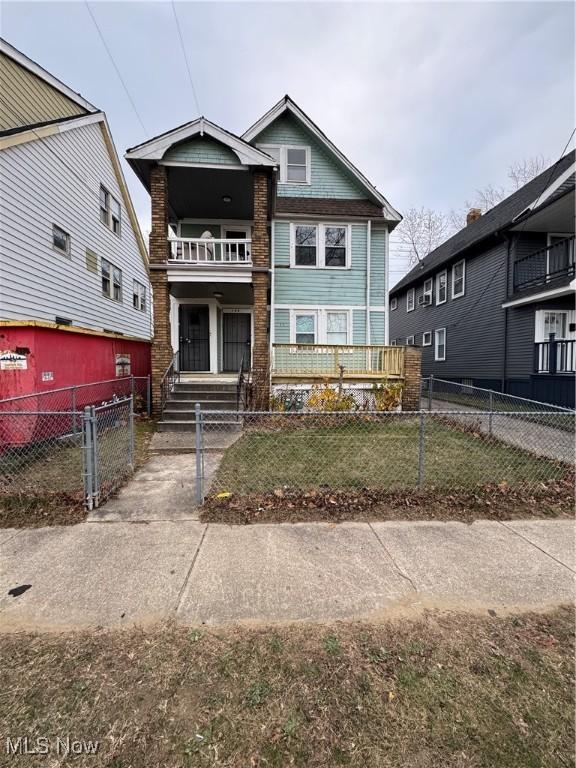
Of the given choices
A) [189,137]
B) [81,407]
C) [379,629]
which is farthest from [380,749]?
[189,137]

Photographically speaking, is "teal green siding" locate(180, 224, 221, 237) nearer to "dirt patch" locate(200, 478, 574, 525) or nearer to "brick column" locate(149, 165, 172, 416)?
"brick column" locate(149, 165, 172, 416)

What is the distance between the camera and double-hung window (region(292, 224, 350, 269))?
11820 millimetres

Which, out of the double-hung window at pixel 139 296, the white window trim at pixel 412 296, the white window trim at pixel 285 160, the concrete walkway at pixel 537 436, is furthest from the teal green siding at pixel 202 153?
the white window trim at pixel 412 296

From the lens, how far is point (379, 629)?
2.29 metres

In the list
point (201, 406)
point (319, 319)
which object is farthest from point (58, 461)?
point (319, 319)

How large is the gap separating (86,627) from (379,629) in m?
1.95

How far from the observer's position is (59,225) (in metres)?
10.5

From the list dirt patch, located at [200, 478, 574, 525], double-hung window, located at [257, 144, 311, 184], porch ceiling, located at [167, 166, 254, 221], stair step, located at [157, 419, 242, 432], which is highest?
double-hung window, located at [257, 144, 311, 184]

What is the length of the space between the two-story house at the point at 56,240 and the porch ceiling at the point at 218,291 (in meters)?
2.23

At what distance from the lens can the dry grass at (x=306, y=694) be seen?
1.57m

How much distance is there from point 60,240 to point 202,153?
17.9 ft

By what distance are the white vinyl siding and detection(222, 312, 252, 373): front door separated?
4.92 m

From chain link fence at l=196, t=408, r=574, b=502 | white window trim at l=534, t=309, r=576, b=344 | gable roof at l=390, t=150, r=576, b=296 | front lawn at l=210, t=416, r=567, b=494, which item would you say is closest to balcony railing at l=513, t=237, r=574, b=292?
white window trim at l=534, t=309, r=576, b=344

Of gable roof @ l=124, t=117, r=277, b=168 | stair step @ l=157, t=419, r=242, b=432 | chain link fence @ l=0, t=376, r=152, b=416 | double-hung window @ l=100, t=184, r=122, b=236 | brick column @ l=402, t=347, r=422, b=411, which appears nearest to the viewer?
chain link fence @ l=0, t=376, r=152, b=416
